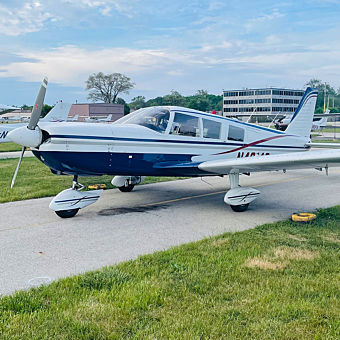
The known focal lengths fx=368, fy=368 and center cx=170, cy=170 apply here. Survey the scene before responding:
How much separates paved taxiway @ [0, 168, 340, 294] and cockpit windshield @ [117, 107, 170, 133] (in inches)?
72.5

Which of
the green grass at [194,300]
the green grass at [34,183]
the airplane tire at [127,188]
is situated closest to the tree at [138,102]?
the green grass at [34,183]

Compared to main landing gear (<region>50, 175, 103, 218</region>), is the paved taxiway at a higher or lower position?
lower

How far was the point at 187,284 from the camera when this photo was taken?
4145 millimetres

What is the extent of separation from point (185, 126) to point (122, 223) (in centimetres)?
278

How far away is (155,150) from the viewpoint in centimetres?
796

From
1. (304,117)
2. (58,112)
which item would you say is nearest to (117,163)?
(304,117)

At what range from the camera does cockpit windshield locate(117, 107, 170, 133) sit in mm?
8055

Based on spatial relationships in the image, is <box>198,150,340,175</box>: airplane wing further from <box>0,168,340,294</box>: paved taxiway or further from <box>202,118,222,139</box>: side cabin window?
<box>0,168,340,294</box>: paved taxiway

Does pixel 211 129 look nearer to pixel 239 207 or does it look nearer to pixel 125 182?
pixel 239 207

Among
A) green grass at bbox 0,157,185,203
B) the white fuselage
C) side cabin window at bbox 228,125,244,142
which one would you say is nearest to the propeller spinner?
the white fuselage

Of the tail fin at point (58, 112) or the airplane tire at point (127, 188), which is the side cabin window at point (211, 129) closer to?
the airplane tire at point (127, 188)

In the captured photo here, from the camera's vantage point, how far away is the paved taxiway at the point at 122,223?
4941 millimetres

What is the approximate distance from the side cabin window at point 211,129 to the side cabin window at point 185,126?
0.65ft

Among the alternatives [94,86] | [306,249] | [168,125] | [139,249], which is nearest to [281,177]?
[168,125]
